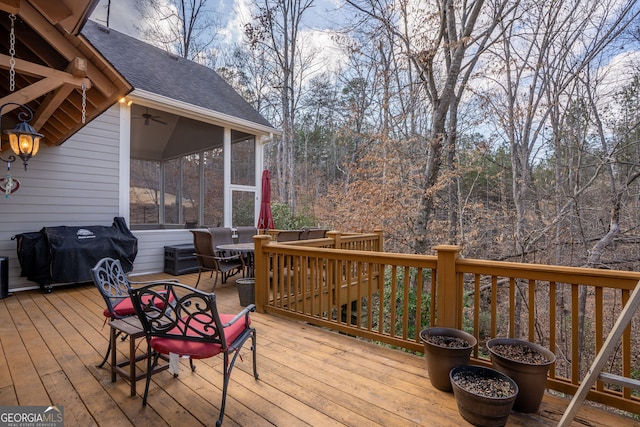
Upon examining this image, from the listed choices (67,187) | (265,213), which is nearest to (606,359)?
(265,213)

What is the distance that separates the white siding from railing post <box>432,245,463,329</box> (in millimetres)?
5697

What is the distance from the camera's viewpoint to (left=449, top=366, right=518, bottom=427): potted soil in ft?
5.65

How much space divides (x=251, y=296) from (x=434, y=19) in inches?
268

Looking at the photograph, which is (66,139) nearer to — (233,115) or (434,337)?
(233,115)

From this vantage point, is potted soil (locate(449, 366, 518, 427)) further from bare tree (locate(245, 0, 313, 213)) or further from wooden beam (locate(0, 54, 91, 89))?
bare tree (locate(245, 0, 313, 213))

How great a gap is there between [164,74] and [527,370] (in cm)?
825

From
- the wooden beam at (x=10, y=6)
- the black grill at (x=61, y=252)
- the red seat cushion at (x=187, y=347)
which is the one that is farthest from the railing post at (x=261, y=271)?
the wooden beam at (x=10, y=6)

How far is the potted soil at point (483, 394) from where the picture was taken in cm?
172

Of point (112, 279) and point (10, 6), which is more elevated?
point (10, 6)

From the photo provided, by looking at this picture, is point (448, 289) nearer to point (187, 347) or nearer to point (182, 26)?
point (187, 347)

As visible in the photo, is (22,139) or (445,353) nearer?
(445,353)

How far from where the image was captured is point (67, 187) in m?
5.12

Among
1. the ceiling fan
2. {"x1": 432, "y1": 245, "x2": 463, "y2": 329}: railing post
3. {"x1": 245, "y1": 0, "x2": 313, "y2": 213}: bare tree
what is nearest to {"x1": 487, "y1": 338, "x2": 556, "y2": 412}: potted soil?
{"x1": 432, "y1": 245, "x2": 463, "y2": 329}: railing post

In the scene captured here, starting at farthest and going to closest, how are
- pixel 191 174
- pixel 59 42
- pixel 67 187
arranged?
pixel 191 174
pixel 67 187
pixel 59 42
